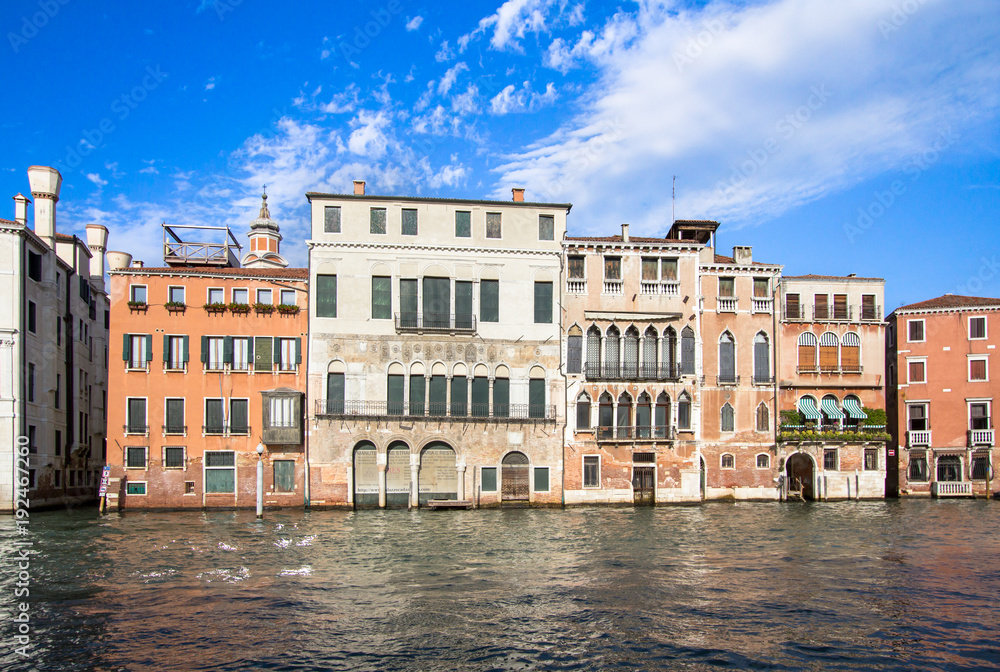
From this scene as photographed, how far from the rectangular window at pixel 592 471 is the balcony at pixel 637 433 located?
104 cm

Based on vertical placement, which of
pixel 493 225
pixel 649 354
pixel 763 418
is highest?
pixel 493 225

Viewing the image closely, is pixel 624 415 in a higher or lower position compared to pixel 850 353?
lower

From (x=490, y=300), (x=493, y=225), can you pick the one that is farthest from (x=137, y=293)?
Answer: (x=493, y=225)

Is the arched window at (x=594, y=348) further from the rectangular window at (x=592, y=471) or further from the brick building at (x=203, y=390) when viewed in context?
the brick building at (x=203, y=390)

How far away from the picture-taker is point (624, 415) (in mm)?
38125

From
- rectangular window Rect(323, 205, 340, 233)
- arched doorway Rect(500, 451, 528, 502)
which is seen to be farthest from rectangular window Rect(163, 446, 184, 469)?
arched doorway Rect(500, 451, 528, 502)

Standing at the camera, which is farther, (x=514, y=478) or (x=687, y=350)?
(x=687, y=350)

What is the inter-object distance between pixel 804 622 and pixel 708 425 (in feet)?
80.6

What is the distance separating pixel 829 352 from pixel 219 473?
3092 centimetres

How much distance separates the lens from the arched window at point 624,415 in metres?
37.9

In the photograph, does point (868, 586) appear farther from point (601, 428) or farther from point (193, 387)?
point (193, 387)

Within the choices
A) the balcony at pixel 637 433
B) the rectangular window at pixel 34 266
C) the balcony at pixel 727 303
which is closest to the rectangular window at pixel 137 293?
the rectangular window at pixel 34 266

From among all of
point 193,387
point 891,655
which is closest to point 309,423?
point 193,387

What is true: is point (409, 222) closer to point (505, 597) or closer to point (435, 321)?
point (435, 321)
